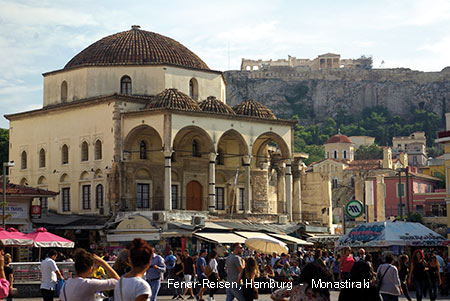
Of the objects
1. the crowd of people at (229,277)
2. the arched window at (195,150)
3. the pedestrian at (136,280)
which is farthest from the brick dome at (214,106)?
the pedestrian at (136,280)

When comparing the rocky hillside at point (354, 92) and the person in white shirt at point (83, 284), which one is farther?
the rocky hillside at point (354, 92)

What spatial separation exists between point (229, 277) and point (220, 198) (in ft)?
107

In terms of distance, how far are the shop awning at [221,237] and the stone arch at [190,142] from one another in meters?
6.00

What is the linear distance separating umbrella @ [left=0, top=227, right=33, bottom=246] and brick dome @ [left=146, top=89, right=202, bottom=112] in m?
15.4

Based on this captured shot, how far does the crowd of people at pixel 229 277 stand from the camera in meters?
8.53

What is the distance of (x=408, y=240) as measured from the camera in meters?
26.7

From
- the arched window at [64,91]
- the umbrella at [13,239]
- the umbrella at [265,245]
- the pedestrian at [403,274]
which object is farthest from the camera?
the arched window at [64,91]

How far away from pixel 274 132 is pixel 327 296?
37.4m

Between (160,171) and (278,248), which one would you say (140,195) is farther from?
(278,248)

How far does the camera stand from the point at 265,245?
88.5 feet

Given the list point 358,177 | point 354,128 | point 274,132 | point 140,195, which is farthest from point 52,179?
point 354,128

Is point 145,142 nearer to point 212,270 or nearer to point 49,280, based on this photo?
point 212,270

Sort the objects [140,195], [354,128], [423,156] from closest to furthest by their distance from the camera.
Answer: [140,195], [423,156], [354,128]

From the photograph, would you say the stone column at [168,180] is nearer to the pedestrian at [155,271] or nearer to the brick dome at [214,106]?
the brick dome at [214,106]
